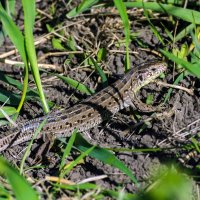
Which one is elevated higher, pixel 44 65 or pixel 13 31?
pixel 13 31

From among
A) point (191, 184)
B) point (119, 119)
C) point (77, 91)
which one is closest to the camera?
point (191, 184)

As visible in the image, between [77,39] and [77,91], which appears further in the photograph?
[77,39]

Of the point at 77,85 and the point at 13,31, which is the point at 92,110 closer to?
the point at 77,85

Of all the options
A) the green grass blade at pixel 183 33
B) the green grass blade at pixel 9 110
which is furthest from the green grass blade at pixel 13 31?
the green grass blade at pixel 183 33

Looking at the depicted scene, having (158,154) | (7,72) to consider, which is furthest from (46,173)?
(7,72)

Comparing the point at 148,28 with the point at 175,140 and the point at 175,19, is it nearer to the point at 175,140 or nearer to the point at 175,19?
the point at 175,19

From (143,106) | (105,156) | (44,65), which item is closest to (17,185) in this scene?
(105,156)
